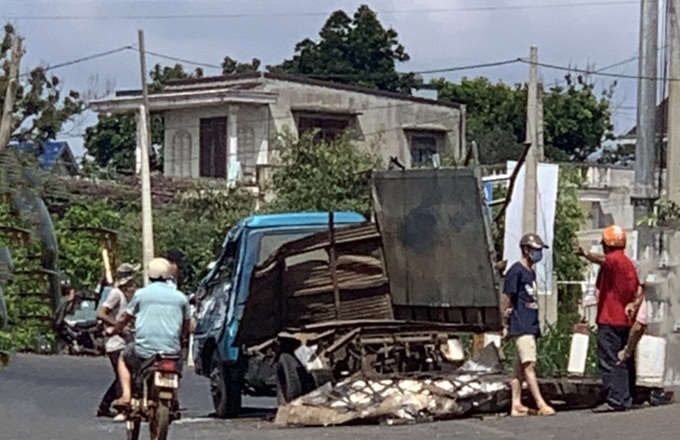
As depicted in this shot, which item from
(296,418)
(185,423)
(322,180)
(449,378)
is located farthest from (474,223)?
(322,180)

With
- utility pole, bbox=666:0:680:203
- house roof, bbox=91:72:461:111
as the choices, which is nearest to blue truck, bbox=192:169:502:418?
utility pole, bbox=666:0:680:203

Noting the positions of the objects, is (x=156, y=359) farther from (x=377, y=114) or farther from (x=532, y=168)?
(x=377, y=114)

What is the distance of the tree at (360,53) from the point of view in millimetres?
62906

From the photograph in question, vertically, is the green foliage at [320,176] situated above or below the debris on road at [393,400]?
above

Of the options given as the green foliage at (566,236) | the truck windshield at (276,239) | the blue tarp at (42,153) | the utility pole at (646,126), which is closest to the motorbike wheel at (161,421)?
the truck windshield at (276,239)

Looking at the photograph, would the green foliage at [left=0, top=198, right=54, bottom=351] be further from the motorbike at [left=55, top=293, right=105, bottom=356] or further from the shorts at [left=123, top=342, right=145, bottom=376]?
the shorts at [left=123, top=342, right=145, bottom=376]

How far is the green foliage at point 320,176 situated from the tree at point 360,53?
2202 centimetres

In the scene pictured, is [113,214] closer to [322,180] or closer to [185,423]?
[185,423]

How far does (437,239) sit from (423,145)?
3551 centimetres

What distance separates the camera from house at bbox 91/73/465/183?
45.9 meters

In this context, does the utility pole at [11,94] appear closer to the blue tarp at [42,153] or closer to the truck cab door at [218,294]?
the blue tarp at [42,153]

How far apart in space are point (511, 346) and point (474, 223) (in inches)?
141

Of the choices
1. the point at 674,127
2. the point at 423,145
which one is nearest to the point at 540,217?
the point at 674,127

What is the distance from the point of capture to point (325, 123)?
4791 centimetres
